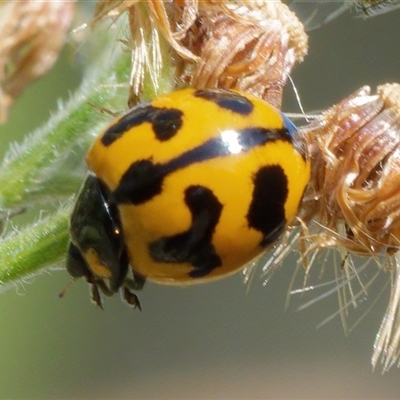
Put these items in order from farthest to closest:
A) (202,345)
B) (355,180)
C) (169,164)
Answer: (202,345), (355,180), (169,164)

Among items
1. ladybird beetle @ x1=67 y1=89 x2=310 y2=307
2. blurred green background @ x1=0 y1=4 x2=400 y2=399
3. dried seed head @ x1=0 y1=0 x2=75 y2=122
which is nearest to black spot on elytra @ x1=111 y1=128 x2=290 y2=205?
ladybird beetle @ x1=67 y1=89 x2=310 y2=307

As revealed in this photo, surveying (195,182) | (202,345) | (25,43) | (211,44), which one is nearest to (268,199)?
(195,182)

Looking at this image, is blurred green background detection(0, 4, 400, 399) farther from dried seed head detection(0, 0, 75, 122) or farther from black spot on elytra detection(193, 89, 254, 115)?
black spot on elytra detection(193, 89, 254, 115)

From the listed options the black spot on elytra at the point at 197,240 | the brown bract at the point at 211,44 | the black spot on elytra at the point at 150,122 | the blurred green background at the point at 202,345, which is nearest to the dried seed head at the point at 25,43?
the brown bract at the point at 211,44

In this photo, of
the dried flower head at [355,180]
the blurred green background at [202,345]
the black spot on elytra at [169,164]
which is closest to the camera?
the black spot on elytra at [169,164]

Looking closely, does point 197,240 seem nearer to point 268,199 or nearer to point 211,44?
point 268,199

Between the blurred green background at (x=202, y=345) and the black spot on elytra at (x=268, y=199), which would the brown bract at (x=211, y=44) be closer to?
the black spot on elytra at (x=268, y=199)
